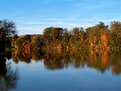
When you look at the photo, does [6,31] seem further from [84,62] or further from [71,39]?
[71,39]

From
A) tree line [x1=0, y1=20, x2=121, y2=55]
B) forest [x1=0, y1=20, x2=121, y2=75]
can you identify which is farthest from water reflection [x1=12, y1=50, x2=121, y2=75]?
tree line [x1=0, y1=20, x2=121, y2=55]

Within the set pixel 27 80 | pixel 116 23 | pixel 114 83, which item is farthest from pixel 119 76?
pixel 116 23

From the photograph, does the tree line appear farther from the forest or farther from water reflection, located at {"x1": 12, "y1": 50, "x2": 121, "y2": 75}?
water reflection, located at {"x1": 12, "y1": 50, "x2": 121, "y2": 75}

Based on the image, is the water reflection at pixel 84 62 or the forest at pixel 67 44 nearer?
the water reflection at pixel 84 62

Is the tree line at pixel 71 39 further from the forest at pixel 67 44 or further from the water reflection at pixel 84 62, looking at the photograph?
the water reflection at pixel 84 62

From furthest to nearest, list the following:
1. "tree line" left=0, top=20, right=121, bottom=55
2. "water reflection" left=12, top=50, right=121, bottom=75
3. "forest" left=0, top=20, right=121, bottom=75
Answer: "forest" left=0, top=20, right=121, bottom=75, "tree line" left=0, top=20, right=121, bottom=55, "water reflection" left=12, top=50, right=121, bottom=75

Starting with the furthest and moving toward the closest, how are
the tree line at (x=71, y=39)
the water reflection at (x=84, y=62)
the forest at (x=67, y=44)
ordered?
the forest at (x=67, y=44) → the tree line at (x=71, y=39) → the water reflection at (x=84, y=62)

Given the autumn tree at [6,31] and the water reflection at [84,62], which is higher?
the autumn tree at [6,31]

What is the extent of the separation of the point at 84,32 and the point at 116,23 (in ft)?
49.0

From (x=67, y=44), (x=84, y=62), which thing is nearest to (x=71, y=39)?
(x=67, y=44)

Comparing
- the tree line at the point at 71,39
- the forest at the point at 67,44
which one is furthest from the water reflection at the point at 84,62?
the tree line at the point at 71,39

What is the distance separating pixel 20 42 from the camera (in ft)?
291

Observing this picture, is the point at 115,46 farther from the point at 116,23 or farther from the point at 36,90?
the point at 36,90

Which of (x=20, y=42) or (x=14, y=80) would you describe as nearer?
(x=14, y=80)
